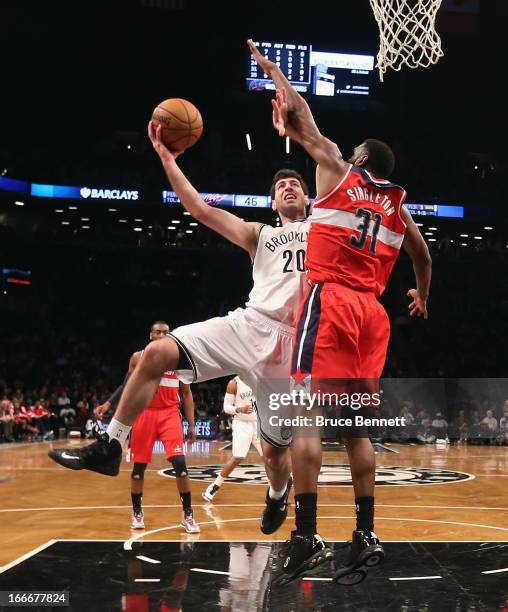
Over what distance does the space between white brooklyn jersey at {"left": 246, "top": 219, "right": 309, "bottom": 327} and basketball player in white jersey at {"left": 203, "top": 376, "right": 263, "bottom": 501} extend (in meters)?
5.05

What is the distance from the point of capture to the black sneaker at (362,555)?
3664mm

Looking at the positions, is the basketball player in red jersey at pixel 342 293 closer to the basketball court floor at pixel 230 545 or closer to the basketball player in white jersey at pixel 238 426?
the basketball court floor at pixel 230 545

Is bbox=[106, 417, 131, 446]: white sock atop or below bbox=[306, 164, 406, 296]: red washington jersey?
below

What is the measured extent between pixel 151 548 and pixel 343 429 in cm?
350

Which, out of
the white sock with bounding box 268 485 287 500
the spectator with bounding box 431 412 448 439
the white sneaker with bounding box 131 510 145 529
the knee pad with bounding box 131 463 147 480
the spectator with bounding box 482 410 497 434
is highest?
the white sock with bounding box 268 485 287 500

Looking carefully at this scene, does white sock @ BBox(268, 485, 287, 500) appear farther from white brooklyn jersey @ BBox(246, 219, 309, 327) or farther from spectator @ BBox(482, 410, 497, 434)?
spectator @ BBox(482, 410, 497, 434)

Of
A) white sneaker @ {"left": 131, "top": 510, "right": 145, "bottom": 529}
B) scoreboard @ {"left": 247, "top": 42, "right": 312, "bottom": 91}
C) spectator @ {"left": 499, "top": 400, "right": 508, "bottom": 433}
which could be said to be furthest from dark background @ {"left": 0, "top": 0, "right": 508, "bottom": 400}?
white sneaker @ {"left": 131, "top": 510, "right": 145, "bottom": 529}

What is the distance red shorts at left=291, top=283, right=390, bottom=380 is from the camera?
12.1ft

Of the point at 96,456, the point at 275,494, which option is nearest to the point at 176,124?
the point at 96,456

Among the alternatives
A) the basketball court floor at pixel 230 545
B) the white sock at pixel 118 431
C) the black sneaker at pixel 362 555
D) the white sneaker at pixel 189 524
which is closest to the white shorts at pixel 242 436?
the basketball court floor at pixel 230 545

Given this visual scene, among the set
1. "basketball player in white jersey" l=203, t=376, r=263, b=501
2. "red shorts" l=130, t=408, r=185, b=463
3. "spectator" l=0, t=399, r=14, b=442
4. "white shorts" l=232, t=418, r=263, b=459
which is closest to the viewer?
"red shorts" l=130, t=408, r=185, b=463

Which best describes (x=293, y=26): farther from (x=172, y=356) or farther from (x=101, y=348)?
(x=172, y=356)

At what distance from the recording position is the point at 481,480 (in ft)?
39.5

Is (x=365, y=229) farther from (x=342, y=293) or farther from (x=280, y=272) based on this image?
(x=280, y=272)
